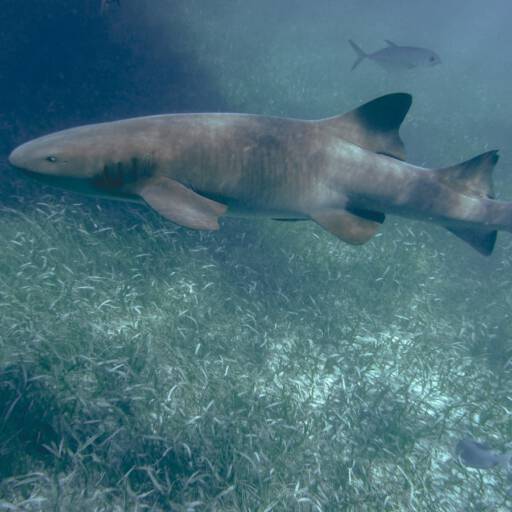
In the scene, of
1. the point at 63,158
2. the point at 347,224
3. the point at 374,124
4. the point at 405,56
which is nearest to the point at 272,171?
the point at 347,224

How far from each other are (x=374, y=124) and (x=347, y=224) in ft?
4.01

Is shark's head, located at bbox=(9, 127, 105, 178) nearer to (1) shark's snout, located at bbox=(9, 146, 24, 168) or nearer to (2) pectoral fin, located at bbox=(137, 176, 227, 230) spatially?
(1) shark's snout, located at bbox=(9, 146, 24, 168)

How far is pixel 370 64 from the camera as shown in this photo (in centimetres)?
2784

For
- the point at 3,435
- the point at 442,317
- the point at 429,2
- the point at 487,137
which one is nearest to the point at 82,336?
the point at 3,435

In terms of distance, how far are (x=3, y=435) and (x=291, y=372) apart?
3.68m

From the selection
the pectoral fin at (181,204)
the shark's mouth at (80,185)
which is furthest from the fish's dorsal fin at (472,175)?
the shark's mouth at (80,185)

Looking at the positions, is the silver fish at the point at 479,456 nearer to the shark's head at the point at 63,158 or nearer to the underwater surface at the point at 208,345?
the underwater surface at the point at 208,345

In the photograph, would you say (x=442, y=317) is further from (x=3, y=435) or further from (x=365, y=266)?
(x=3, y=435)

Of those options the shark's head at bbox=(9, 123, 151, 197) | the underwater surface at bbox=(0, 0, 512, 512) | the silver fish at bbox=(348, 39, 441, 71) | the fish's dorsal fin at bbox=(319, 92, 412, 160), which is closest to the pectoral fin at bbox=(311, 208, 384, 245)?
the fish's dorsal fin at bbox=(319, 92, 412, 160)

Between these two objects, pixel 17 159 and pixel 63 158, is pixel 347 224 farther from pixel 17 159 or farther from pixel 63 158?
pixel 17 159

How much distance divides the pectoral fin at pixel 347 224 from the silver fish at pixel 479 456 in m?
3.22

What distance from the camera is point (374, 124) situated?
4449 millimetres

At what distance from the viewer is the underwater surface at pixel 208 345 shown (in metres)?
4.02

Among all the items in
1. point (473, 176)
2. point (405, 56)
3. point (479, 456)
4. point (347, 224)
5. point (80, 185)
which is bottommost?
point (479, 456)
